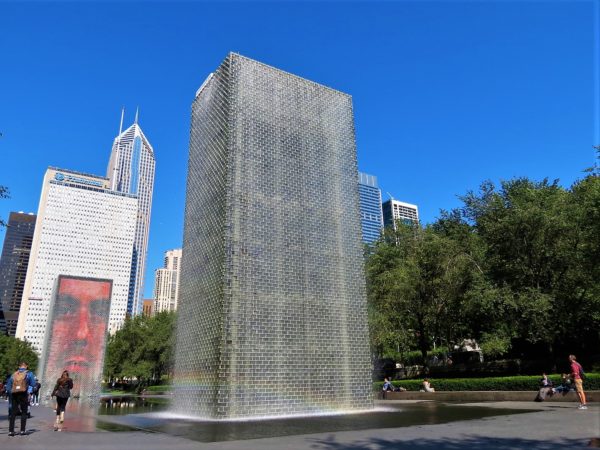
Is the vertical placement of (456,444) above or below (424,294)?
below

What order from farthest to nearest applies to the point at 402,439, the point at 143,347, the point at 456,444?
the point at 143,347
the point at 402,439
the point at 456,444

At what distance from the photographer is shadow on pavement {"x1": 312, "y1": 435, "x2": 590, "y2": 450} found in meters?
6.82

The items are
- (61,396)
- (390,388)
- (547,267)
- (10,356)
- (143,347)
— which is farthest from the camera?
(10,356)

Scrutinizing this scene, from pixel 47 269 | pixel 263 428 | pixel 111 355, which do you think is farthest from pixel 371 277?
pixel 47 269

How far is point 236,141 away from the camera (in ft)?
51.5

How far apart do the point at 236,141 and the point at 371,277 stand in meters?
20.6

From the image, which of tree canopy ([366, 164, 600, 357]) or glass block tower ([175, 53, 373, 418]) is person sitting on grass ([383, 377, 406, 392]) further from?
glass block tower ([175, 53, 373, 418])

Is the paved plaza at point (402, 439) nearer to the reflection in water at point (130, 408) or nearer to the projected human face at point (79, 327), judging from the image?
the reflection in water at point (130, 408)

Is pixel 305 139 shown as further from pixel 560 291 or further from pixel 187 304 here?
pixel 560 291

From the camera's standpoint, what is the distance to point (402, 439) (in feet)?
25.5

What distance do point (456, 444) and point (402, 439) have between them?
970 mm

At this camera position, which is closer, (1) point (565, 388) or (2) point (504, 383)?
(1) point (565, 388)

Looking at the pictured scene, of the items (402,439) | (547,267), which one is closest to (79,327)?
(547,267)

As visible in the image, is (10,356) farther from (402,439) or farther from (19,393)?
(402,439)
